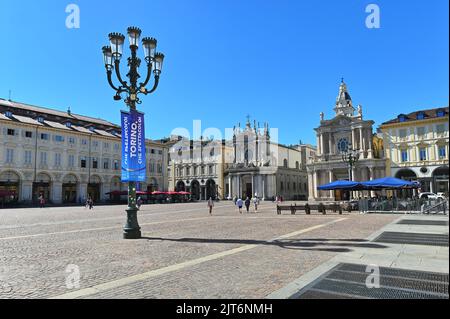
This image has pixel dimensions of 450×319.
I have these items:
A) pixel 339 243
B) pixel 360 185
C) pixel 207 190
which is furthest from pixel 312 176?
pixel 339 243

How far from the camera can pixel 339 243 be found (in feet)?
37.8

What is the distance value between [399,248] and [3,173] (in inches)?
2129

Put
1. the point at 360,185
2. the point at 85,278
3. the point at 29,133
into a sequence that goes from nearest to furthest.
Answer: the point at 85,278 → the point at 360,185 → the point at 29,133

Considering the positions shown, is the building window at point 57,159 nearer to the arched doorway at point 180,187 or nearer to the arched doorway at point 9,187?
the arched doorway at point 9,187

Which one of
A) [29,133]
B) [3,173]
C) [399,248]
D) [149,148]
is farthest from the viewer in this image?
[149,148]

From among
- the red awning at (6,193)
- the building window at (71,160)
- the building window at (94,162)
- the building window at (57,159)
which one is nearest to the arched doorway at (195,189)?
the building window at (94,162)

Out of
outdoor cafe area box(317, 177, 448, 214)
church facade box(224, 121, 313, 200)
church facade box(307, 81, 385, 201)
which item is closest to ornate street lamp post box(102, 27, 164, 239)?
outdoor cafe area box(317, 177, 448, 214)

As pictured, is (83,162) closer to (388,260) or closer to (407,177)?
(407,177)

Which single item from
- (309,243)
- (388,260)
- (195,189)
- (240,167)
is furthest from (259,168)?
(388,260)

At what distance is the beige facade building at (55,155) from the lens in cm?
5116

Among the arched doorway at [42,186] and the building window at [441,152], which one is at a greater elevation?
the building window at [441,152]

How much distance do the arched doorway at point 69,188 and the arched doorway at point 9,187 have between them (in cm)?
756

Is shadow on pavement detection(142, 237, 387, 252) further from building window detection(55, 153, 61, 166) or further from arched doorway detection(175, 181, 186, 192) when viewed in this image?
arched doorway detection(175, 181, 186, 192)
